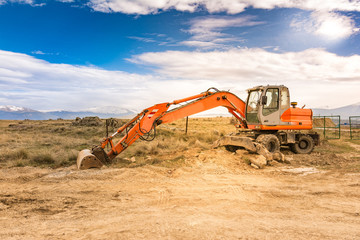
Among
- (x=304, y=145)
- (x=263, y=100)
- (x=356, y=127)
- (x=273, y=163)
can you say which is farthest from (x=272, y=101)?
(x=356, y=127)

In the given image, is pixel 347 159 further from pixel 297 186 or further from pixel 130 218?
pixel 130 218

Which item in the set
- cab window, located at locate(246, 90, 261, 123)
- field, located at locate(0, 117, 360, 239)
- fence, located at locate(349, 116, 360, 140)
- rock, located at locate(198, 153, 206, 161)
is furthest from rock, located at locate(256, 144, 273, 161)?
fence, located at locate(349, 116, 360, 140)

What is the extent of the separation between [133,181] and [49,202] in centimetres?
240

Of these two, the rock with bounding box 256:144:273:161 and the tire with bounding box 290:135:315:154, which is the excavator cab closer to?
the rock with bounding box 256:144:273:161

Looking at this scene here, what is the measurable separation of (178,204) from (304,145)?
1106cm

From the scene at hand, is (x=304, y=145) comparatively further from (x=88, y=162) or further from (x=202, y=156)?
(x=88, y=162)

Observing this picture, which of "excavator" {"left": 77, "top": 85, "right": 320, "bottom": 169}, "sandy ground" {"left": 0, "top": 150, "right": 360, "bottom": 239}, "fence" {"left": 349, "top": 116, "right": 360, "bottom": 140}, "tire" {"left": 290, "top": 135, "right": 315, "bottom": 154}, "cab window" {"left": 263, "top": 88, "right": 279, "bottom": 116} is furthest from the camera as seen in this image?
"fence" {"left": 349, "top": 116, "right": 360, "bottom": 140}

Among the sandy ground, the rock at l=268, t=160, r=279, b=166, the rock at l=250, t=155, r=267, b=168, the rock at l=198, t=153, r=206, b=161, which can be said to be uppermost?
the rock at l=198, t=153, r=206, b=161

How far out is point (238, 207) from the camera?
223 inches

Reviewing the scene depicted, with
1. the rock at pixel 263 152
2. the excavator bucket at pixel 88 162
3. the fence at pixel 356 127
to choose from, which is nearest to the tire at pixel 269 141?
the rock at pixel 263 152

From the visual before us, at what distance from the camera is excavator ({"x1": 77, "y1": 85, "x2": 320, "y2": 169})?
9.90 m

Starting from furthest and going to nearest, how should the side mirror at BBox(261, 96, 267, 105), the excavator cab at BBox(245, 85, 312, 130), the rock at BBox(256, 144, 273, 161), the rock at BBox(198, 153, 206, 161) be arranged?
the excavator cab at BBox(245, 85, 312, 130)
the side mirror at BBox(261, 96, 267, 105)
the rock at BBox(256, 144, 273, 161)
the rock at BBox(198, 153, 206, 161)

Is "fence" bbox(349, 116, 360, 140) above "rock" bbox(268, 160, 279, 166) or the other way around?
above

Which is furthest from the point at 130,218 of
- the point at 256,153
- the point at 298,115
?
the point at 298,115
